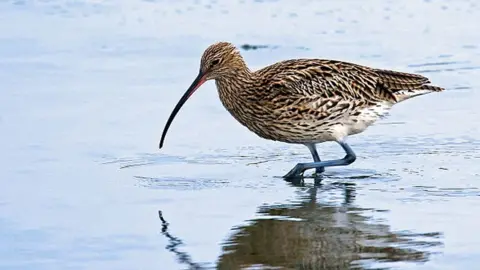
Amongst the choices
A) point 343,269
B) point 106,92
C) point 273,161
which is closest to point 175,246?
point 343,269

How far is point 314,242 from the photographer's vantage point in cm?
738

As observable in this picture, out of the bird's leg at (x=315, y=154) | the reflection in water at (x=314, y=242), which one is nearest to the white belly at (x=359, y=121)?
the bird's leg at (x=315, y=154)

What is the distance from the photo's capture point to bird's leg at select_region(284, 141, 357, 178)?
29.9 ft

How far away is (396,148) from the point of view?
32.7ft

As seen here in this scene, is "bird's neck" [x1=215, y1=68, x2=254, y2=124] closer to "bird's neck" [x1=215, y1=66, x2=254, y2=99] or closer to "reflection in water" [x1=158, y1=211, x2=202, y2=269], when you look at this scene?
"bird's neck" [x1=215, y1=66, x2=254, y2=99]

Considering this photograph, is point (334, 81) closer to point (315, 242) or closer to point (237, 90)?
point (237, 90)

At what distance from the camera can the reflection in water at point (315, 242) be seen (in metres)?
6.96

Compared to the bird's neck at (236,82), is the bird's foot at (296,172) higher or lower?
lower

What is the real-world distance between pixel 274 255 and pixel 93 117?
3.92 metres

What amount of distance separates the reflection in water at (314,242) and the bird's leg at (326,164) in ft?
2.72

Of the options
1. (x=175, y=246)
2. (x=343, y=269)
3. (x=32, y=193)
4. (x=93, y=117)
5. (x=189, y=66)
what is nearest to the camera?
(x=343, y=269)

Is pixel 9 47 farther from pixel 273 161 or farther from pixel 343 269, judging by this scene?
pixel 343 269

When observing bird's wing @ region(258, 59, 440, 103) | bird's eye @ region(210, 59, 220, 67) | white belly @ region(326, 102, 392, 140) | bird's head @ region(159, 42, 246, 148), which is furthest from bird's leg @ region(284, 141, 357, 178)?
bird's eye @ region(210, 59, 220, 67)

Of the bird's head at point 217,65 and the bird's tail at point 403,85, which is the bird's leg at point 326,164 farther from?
the bird's head at point 217,65
